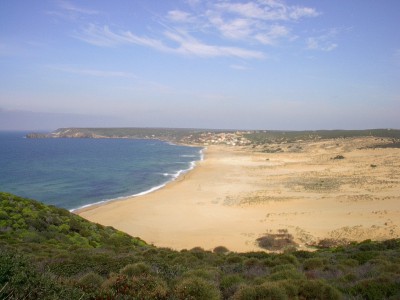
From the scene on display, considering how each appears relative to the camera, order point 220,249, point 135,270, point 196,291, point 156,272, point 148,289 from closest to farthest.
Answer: point 148,289 → point 196,291 → point 135,270 → point 156,272 → point 220,249

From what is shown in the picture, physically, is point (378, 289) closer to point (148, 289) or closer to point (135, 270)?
point (148, 289)

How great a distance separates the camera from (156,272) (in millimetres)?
7902

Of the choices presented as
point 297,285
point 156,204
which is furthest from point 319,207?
point 297,285

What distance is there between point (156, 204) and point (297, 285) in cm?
2358

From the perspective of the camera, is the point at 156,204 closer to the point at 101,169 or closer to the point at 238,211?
the point at 238,211

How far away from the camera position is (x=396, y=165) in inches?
1797

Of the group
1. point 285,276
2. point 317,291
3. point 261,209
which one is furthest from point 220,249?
point 317,291

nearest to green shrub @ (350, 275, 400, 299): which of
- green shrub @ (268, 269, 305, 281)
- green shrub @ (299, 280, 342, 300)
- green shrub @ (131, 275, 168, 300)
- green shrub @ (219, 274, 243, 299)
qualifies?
green shrub @ (299, 280, 342, 300)

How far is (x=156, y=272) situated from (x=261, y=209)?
759 inches

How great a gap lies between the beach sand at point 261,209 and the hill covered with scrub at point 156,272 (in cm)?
555

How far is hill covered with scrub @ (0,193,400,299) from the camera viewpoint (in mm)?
5594

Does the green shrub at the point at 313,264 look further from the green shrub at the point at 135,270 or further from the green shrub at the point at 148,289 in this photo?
the green shrub at the point at 148,289

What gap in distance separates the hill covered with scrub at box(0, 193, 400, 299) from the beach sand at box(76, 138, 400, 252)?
5.55 meters

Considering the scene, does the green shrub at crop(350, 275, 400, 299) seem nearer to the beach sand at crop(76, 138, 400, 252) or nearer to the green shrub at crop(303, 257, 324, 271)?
the green shrub at crop(303, 257, 324, 271)
